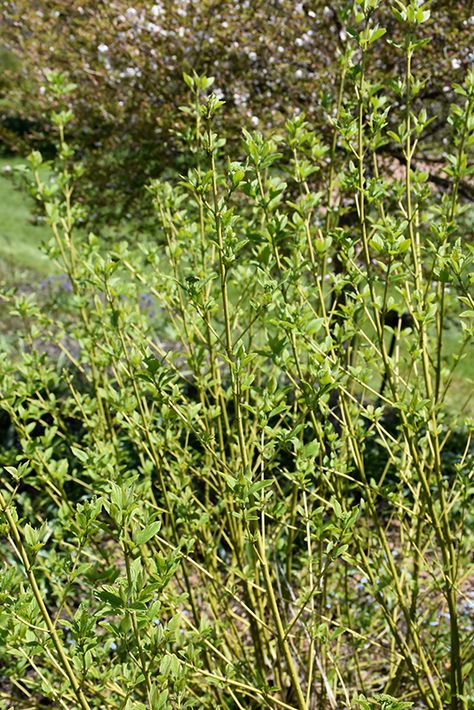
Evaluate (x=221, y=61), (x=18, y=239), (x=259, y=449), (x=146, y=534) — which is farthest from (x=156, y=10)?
(x=18, y=239)

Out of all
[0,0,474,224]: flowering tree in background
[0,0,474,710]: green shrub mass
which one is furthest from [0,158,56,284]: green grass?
[0,0,474,710]: green shrub mass

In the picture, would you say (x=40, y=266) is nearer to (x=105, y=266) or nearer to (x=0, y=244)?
(x=0, y=244)

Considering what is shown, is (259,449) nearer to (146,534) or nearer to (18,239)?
(146,534)

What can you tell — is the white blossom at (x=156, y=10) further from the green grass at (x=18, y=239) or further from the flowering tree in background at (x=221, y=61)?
the green grass at (x=18, y=239)

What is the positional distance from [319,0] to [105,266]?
2.87 m

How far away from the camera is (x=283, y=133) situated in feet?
13.8

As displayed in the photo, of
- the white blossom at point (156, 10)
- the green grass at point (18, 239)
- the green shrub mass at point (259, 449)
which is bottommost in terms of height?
the green grass at point (18, 239)

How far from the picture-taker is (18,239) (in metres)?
9.41

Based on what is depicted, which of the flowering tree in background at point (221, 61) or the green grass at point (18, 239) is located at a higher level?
the flowering tree in background at point (221, 61)

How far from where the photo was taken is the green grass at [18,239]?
7680 mm

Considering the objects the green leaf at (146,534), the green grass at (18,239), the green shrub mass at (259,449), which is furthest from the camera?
the green grass at (18,239)

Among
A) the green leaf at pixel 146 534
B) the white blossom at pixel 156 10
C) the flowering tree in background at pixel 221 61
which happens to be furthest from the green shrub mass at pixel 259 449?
the white blossom at pixel 156 10

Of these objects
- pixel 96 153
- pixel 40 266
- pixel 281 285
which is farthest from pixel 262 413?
pixel 40 266

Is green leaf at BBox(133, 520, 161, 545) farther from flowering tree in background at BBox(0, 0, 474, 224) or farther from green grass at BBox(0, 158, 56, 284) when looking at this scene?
green grass at BBox(0, 158, 56, 284)
